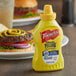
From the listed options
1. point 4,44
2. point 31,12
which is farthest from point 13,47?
point 31,12

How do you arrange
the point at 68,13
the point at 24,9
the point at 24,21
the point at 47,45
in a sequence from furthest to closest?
the point at 24,9 < the point at 68,13 < the point at 24,21 < the point at 47,45

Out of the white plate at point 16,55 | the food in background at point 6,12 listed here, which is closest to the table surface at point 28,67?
the white plate at point 16,55

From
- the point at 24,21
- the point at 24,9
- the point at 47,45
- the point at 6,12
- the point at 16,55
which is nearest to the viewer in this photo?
the point at 47,45

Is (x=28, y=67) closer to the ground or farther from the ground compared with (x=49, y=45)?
closer to the ground

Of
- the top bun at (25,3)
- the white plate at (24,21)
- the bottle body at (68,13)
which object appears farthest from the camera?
the top bun at (25,3)

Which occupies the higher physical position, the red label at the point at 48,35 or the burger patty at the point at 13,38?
the red label at the point at 48,35

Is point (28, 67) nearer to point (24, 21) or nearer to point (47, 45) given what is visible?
point (47, 45)

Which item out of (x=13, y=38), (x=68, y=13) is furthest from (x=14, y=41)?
(x=68, y=13)

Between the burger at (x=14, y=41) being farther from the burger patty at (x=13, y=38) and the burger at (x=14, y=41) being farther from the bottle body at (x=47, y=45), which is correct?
the bottle body at (x=47, y=45)

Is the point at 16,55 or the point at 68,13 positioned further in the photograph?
the point at 68,13
